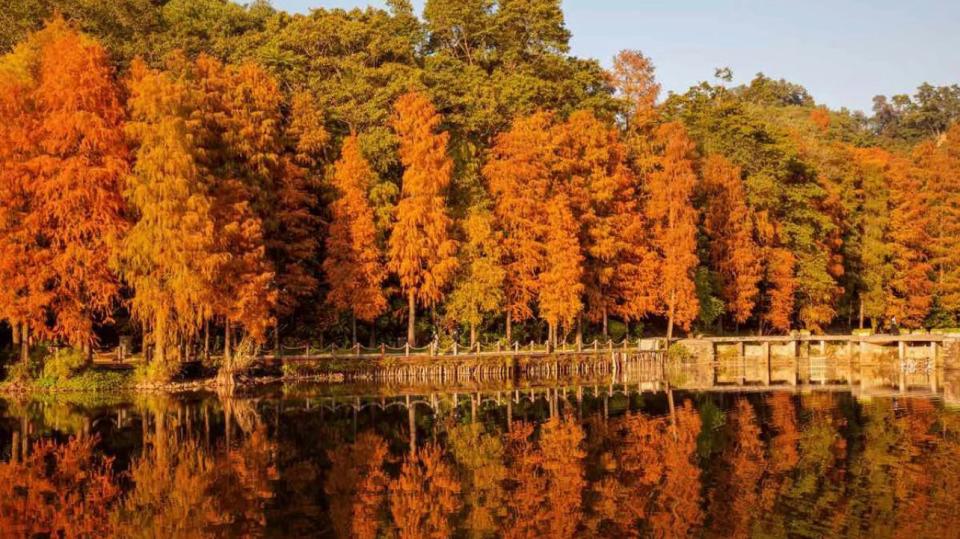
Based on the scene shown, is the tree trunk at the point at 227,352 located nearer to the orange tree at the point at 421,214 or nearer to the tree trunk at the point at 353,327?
the tree trunk at the point at 353,327

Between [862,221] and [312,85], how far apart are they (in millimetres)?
46154

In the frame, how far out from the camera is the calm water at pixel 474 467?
19922 millimetres

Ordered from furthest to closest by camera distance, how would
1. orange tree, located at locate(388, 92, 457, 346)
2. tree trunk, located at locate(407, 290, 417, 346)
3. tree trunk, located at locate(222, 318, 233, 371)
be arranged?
tree trunk, located at locate(407, 290, 417, 346) < orange tree, located at locate(388, 92, 457, 346) < tree trunk, located at locate(222, 318, 233, 371)

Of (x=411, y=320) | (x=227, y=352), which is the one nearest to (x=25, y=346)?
(x=227, y=352)

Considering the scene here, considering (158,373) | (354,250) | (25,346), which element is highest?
(354,250)

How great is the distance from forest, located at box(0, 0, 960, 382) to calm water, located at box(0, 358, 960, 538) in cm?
785

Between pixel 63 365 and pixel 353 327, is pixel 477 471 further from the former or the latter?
pixel 353 327

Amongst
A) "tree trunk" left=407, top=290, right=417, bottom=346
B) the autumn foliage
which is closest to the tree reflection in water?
the autumn foliage

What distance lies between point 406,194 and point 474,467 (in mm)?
29696

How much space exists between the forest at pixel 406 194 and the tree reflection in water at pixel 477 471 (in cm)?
860

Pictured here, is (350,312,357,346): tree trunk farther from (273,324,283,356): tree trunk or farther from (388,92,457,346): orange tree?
(273,324,283,356): tree trunk

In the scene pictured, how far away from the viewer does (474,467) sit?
25.8m

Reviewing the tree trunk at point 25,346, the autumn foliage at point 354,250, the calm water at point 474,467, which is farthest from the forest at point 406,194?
the calm water at point 474,467

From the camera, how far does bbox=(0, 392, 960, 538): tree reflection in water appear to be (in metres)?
19.8
